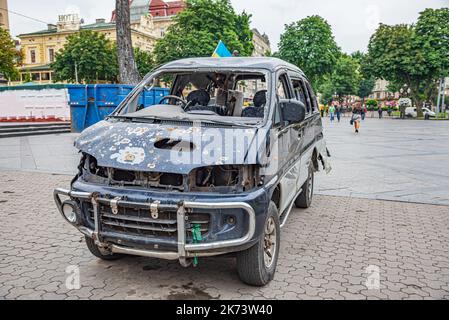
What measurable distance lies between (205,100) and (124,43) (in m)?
9.25

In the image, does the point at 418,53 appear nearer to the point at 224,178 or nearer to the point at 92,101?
the point at 92,101

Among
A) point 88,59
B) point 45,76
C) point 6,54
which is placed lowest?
point 45,76

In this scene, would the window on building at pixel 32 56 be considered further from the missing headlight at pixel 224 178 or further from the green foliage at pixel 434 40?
the missing headlight at pixel 224 178

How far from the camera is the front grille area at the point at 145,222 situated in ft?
10.2


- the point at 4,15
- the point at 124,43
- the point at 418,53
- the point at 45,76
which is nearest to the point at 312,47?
the point at 418,53

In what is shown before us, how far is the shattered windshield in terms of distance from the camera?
417cm

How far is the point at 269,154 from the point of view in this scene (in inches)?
138

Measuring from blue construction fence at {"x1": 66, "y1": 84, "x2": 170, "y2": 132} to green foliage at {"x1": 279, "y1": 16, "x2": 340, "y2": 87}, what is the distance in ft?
126

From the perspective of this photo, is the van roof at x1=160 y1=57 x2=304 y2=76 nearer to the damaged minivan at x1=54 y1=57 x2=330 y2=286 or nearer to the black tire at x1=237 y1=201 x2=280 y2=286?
the damaged minivan at x1=54 y1=57 x2=330 y2=286

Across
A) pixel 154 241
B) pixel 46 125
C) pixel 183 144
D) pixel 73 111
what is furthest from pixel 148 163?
pixel 46 125

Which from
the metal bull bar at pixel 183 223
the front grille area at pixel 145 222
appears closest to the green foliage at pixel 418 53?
the metal bull bar at pixel 183 223

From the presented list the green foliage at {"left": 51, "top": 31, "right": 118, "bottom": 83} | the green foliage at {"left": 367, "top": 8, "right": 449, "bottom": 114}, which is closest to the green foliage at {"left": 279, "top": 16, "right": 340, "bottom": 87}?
the green foliage at {"left": 367, "top": 8, "right": 449, "bottom": 114}

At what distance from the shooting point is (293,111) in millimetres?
4031

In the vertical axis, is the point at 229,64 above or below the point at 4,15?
below
